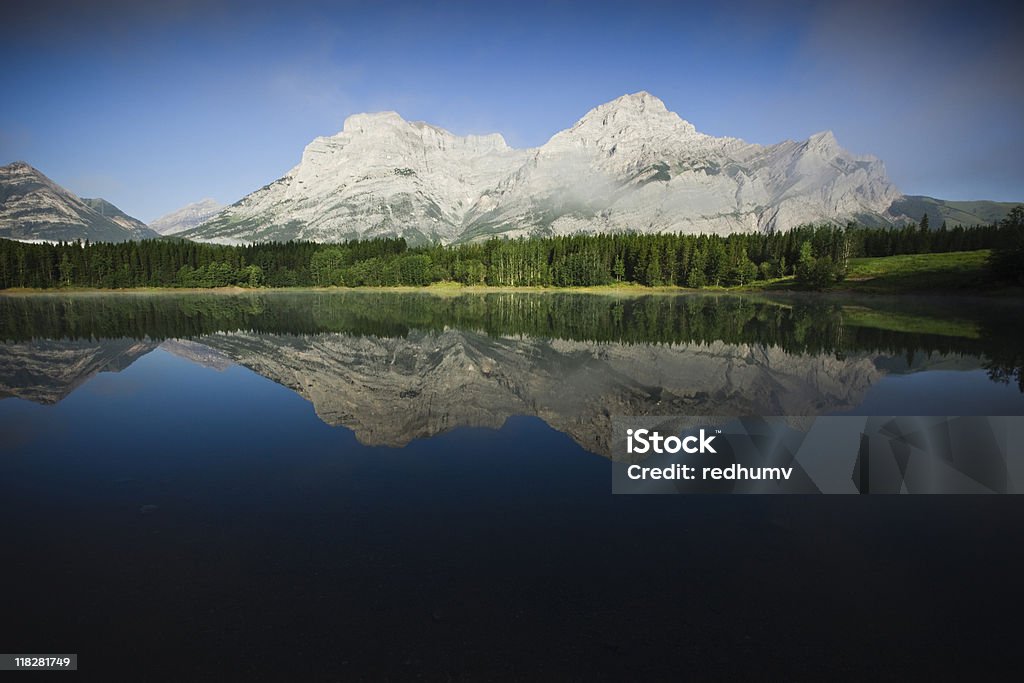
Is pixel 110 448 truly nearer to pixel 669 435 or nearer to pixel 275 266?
pixel 669 435

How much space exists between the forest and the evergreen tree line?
1.16ft

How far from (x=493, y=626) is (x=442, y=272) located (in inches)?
7134

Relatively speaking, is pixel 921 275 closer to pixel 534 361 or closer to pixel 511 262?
pixel 511 262

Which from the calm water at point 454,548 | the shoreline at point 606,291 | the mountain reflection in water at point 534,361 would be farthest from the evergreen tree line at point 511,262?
the calm water at point 454,548

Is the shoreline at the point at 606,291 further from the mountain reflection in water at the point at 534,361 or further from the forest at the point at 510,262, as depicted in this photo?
the mountain reflection in water at the point at 534,361

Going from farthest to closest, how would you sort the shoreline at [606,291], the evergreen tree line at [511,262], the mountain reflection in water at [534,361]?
the evergreen tree line at [511,262]
the shoreline at [606,291]
the mountain reflection in water at [534,361]

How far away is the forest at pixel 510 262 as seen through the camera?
166 meters

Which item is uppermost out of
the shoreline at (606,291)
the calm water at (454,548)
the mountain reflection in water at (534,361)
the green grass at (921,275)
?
the green grass at (921,275)

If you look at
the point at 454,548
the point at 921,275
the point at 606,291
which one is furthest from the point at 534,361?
the point at 921,275

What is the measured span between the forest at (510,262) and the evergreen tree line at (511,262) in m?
0.35

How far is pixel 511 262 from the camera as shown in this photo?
599ft

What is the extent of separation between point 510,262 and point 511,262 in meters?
0.37

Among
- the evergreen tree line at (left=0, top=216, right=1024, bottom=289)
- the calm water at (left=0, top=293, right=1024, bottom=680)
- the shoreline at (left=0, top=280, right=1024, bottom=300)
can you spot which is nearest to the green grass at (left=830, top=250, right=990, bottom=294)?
the shoreline at (left=0, top=280, right=1024, bottom=300)

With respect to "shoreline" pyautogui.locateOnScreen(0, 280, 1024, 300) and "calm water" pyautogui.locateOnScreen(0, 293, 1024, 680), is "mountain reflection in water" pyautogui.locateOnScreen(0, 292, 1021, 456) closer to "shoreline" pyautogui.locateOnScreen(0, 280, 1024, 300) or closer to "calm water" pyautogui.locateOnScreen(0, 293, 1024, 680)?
"calm water" pyautogui.locateOnScreen(0, 293, 1024, 680)
